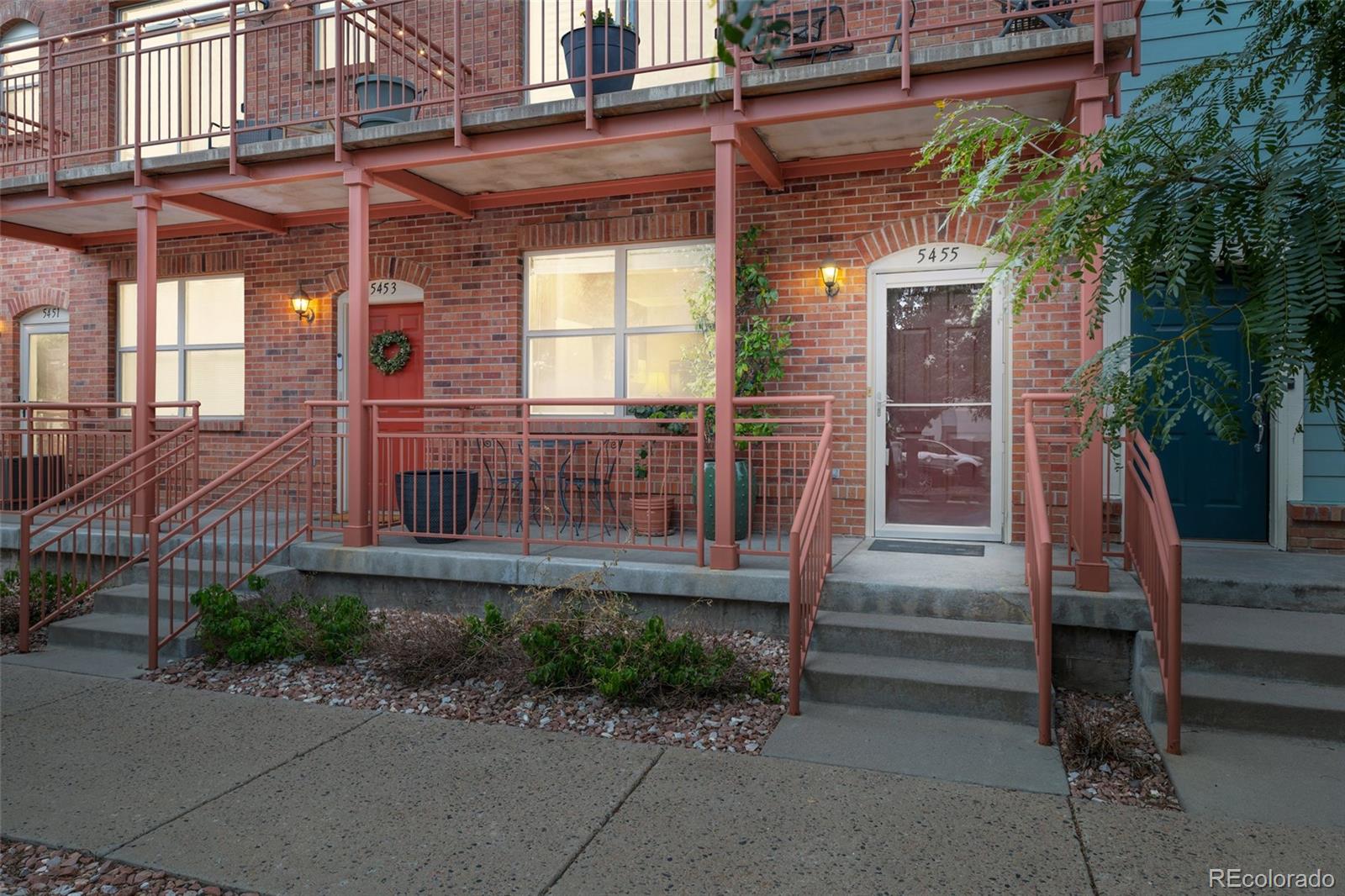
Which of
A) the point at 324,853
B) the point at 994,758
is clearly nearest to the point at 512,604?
the point at 324,853

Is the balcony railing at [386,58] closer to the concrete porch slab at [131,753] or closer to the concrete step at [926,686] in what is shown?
the concrete step at [926,686]

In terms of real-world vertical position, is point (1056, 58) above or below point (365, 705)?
above

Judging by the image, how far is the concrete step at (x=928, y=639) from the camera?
4.30 metres

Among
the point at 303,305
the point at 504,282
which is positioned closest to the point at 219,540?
the point at 303,305

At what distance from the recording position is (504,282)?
308 inches

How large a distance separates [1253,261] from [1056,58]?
2610 mm

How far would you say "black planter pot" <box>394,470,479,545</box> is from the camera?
6.25 meters

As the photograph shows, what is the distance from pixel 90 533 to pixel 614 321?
429 centimetres

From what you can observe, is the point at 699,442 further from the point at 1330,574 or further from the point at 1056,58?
the point at 1330,574

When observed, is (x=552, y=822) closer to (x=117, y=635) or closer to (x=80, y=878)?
(x=80, y=878)

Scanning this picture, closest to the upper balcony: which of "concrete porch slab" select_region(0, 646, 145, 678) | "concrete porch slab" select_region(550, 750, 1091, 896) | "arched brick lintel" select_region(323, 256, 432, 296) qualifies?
"arched brick lintel" select_region(323, 256, 432, 296)

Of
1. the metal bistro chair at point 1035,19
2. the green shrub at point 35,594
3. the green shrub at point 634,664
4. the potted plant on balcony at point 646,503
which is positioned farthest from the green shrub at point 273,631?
the metal bistro chair at point 1035,19

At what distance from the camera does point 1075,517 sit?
514cm

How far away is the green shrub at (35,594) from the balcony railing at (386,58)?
3.34 metres
